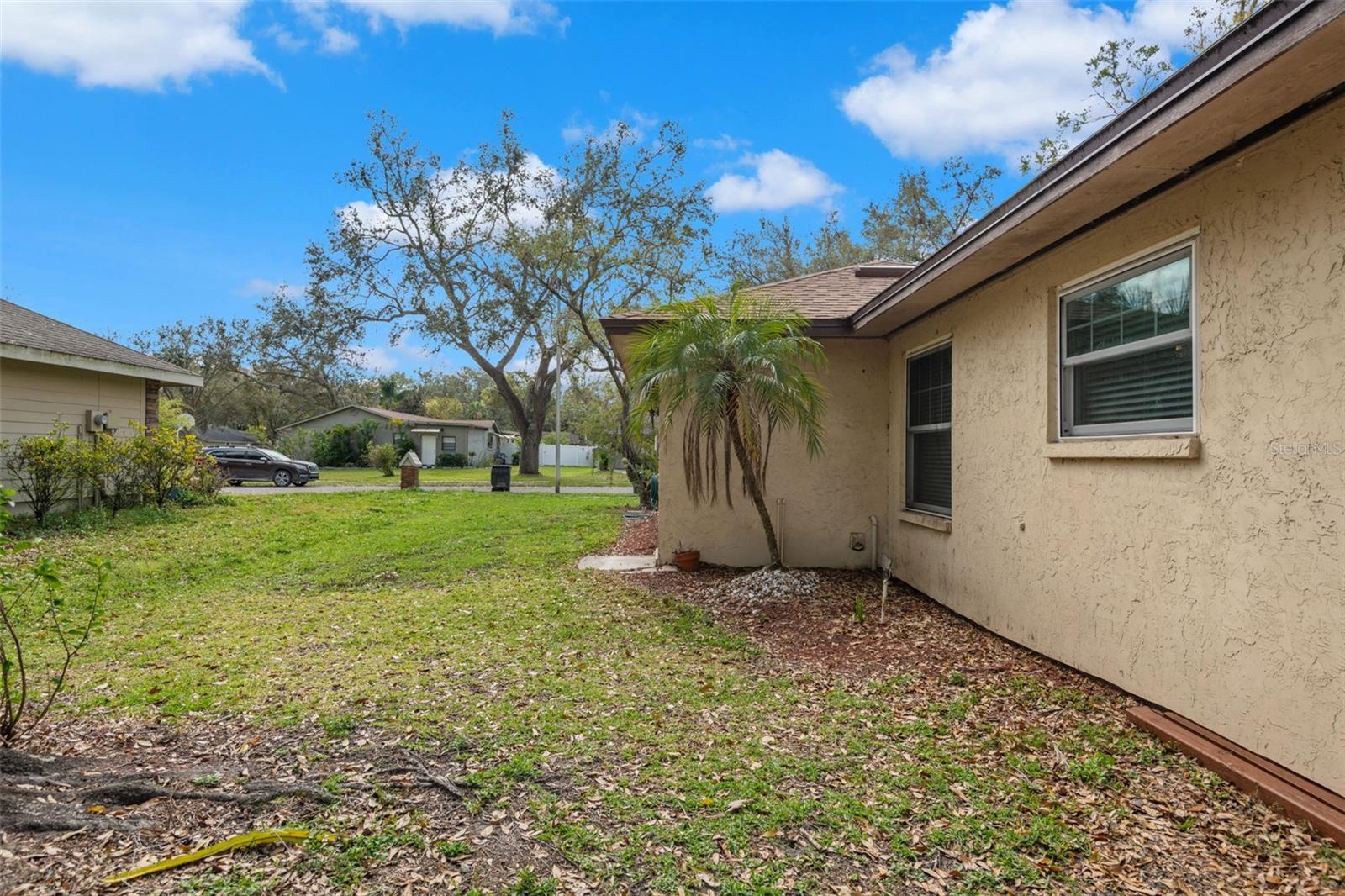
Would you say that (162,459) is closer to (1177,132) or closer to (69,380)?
(69,380)

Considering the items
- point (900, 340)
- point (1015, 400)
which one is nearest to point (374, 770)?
point (1015, 400)

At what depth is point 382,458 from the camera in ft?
102

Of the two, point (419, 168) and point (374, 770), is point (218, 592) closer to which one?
point (374, 770)

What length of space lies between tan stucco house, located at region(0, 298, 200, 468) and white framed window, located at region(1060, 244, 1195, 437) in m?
14.1

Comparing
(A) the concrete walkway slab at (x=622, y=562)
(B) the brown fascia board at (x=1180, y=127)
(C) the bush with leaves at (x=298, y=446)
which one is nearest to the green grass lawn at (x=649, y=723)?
(A) the concrete walkway slab at (x=622, y=562)

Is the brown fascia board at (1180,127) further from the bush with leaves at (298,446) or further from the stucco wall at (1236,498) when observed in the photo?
the bush with leaves at (298,446)

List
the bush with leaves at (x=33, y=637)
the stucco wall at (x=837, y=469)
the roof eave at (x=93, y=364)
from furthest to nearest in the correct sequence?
the roof eave at (x=93, y=364)
the stucco wall at (x=837, y=469)
the bush with leaves at (x=33, y=637)

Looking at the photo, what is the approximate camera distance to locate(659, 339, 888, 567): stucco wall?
7777 mm

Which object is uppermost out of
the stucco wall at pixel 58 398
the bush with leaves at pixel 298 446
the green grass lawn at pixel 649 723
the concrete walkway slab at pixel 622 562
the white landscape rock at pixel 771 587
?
the stucco wall at pixel 58 398

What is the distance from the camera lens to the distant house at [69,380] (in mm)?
11102

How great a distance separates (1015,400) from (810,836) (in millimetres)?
3655

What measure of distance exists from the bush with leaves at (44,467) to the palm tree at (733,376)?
10.1 meters

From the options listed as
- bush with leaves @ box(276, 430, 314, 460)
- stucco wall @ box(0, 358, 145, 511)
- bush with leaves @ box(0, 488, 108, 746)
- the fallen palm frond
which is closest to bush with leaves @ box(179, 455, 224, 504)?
stucco wall @ box(0, 358, 145, 511)

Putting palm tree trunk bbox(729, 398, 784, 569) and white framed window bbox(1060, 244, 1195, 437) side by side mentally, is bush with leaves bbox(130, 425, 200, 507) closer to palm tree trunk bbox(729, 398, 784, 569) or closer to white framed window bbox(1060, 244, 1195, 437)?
palm tree trunk bbox(729, 398, 784, 569)
